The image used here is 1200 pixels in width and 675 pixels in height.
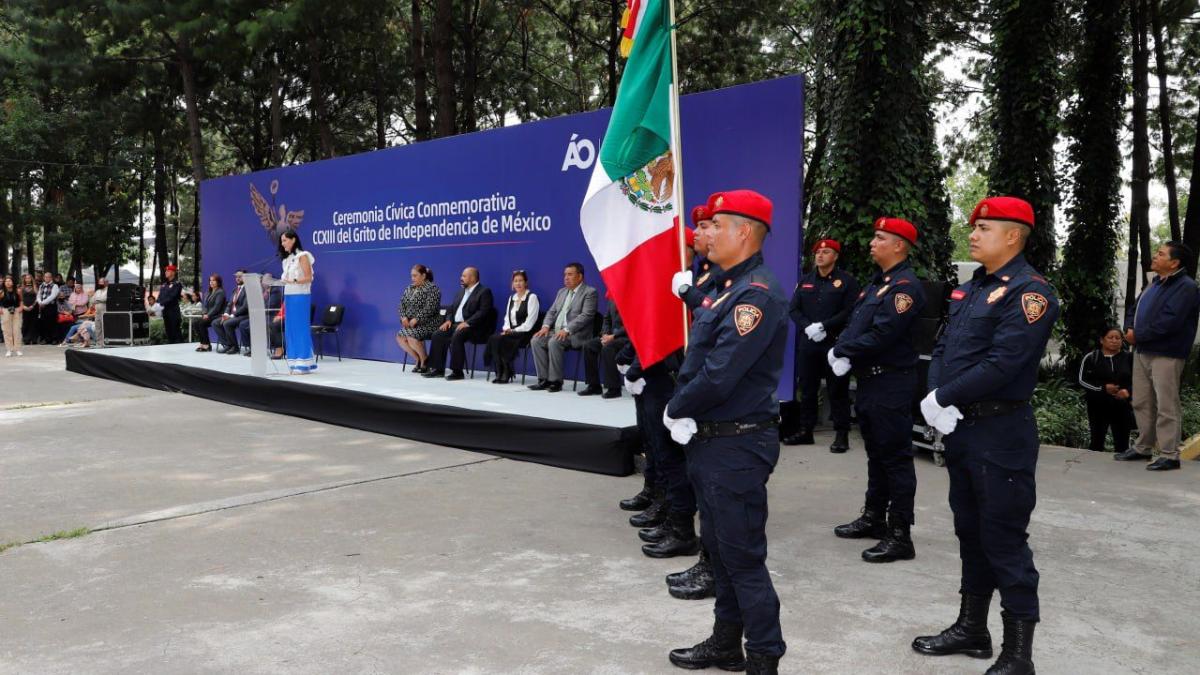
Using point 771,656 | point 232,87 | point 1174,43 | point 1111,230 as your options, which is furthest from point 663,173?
point 232,87

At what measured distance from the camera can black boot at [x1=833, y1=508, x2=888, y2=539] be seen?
15.1ft

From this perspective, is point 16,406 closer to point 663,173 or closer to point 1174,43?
point 663,173

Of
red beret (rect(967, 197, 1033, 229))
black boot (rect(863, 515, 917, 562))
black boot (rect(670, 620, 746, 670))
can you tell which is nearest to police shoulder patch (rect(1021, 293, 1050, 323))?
red beret (rect(967, 197, 1033, 229))

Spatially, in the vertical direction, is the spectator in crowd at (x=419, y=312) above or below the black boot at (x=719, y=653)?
above

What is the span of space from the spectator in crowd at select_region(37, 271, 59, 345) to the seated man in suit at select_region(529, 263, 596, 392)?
15.0 metres

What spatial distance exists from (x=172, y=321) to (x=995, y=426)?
1667cm

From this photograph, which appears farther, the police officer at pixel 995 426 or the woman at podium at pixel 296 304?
the woman at podium at pixel 296 304

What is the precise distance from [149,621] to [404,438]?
4125 millimetres

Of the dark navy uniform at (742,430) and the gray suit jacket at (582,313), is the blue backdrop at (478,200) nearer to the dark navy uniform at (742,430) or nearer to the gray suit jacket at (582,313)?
the gray suit jacket at (582,313)

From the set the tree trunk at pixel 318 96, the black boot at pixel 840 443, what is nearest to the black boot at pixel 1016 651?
the black boot at pixel 840 443

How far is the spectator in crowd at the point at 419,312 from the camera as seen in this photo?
9.94 meters

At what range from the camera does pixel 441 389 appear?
846 centimetres

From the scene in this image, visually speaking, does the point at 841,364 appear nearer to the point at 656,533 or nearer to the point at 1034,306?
the point at 656,533

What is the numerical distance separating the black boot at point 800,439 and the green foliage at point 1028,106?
17.3 ft
